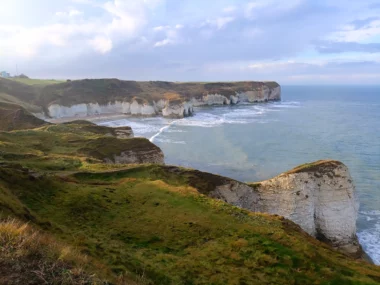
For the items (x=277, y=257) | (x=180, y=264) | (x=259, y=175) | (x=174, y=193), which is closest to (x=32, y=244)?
(x=180, y=264)

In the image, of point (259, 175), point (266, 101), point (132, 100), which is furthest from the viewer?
point (266, 101)

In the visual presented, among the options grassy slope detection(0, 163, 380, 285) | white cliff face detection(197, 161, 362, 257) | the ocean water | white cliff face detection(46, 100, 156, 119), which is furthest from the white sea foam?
white cliff face detection(46, 100, 156, 119)

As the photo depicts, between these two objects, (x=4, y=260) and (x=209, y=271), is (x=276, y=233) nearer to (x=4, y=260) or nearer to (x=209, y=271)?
(x=209, y=271)

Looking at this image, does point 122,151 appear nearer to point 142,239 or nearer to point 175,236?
point 175,236

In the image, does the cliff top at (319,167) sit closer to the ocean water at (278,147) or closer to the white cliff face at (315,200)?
the white cliff face at (315,200)

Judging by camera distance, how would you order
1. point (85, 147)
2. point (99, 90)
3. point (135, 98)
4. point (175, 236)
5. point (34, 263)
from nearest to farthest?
point (34, 263), point (175, 236), point (85, 147), point (135, 98), point (99, 90)

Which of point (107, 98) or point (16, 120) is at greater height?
point (107, 98)

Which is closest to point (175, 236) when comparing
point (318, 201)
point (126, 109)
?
point (318, 201)
